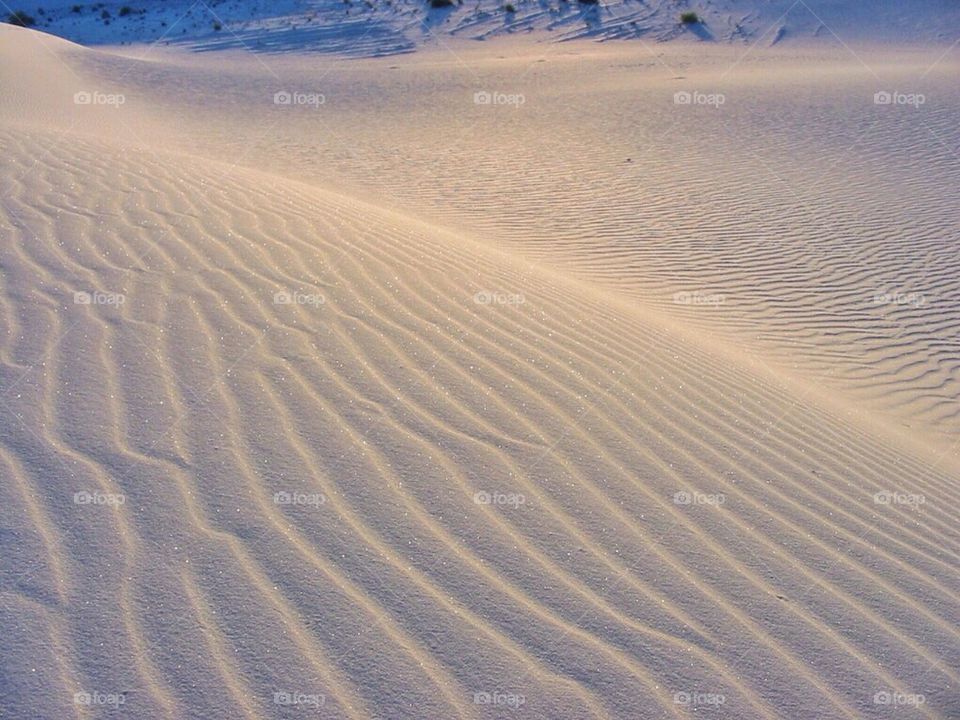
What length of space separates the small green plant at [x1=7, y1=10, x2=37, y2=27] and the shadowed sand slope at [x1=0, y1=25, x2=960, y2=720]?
1286 inches

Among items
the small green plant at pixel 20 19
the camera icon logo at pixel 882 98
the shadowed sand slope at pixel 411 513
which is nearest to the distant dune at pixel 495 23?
the small green plant at pixel 20 19

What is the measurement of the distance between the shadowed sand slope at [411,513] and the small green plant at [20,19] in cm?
3267

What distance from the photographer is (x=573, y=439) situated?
12.1 feet

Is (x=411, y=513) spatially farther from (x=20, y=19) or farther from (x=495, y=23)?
(x=20, y=19)

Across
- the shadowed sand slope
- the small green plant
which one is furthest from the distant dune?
the shadowed sand slope

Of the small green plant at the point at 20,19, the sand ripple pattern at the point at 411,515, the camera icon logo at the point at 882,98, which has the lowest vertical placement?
the camera icon logo at the point at 882,98

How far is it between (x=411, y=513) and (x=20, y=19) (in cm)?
3665

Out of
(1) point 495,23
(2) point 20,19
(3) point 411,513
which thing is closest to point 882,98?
(1) point 495,23

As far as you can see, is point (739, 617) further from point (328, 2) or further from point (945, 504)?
point (328, 2)

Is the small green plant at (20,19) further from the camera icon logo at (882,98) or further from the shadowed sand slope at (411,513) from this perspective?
the shadowed sand slope at (411,513)

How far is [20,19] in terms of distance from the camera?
31641 mm

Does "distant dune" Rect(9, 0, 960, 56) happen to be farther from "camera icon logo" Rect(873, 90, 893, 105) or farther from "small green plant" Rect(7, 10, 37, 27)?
"camera icon logo" Rect(873, 90, 893, 105)

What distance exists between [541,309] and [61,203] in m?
3.50

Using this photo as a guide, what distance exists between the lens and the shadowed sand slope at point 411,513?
2.46 metres
